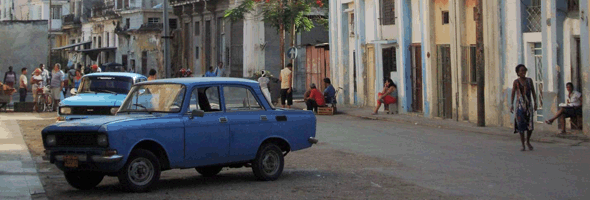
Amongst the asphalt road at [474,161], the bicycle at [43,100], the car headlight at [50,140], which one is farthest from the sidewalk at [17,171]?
the bicycle at [43,100]

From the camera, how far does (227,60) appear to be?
190ft

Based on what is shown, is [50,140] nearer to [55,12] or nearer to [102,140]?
[102,140]

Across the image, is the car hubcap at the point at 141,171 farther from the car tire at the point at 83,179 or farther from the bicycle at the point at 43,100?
the bicycle at the point at 43,100

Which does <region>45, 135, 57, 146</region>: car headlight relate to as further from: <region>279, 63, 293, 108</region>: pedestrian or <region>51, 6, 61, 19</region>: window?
<region>51, 6, 61, 19</region>: window

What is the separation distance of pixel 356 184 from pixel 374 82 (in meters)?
22.2

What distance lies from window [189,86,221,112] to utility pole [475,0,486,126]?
1274cm

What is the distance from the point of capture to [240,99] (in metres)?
13.5

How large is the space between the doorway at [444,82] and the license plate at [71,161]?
17.5 m

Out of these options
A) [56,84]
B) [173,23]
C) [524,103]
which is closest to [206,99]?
[524,103]

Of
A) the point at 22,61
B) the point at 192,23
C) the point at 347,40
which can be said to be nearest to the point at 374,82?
the point at 347,40

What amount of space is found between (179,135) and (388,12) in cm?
2158

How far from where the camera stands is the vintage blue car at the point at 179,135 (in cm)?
1171

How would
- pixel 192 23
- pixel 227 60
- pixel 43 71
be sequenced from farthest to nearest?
pixel 192 23, pixel 227 60, pixel 43 71

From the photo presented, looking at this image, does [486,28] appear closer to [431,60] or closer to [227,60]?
[431,60]
